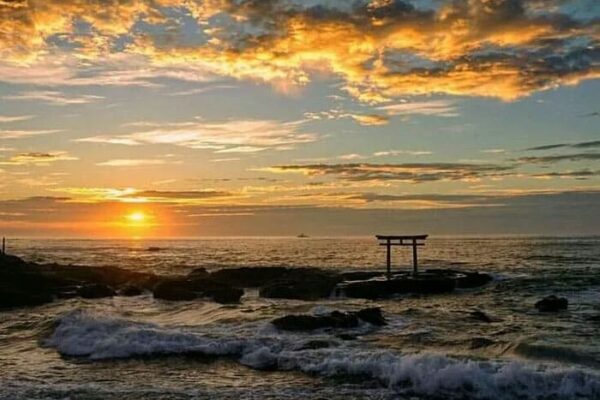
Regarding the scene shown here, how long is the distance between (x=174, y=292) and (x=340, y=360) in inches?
857

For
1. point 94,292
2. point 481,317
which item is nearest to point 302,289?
point 94,292

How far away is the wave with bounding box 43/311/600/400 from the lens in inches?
665

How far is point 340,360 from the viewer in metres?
19.1

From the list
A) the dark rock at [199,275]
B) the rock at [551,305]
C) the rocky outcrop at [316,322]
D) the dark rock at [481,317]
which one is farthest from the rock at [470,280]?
the rocky outcrop at [316,322]

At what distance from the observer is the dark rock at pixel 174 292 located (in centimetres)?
3834

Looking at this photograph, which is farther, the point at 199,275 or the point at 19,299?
the point at 199,275

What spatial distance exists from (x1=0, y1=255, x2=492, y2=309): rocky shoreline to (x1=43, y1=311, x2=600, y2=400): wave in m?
12.6

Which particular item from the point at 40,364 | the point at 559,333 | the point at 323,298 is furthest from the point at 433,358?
the point at 323,298

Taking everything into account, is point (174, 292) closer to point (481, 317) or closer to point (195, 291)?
point (195, 291)

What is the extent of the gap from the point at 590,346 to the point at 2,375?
19.4 m

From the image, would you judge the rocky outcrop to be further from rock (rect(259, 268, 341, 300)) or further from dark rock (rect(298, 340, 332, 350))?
rock (rect(259, 268, 341, 300))

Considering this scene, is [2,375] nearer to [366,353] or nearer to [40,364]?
[40,364]

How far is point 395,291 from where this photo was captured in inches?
1673

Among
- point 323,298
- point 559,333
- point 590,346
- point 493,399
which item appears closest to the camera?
point 493,399
